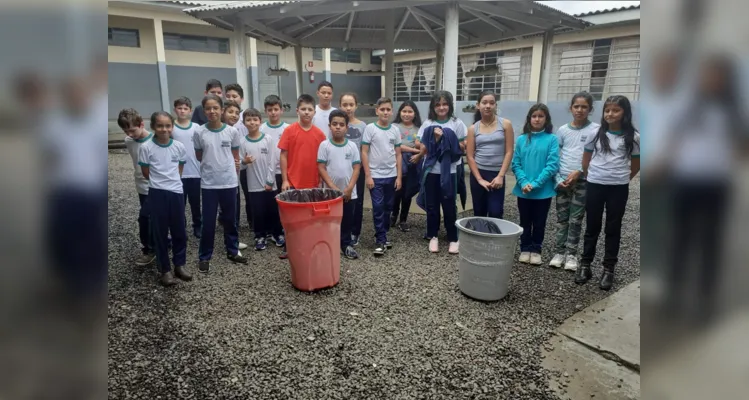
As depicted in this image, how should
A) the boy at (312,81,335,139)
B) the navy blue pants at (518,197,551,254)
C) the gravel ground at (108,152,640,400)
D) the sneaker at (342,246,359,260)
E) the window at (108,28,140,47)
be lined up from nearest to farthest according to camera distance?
the gravel ground at (108,152,640,400) < the navy blue pants at (518,197,551,254) < the sneaker at (342,246,359,260) < the boy at (312,81,335,139) < the window at (108,28,140,47)

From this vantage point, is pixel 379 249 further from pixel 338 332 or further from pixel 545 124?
pixel 545 124

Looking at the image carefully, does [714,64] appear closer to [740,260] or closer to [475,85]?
[740,260]

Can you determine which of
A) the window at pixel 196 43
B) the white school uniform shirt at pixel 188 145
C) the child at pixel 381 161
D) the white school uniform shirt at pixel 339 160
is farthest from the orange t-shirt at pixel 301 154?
the window at pixel 196 43

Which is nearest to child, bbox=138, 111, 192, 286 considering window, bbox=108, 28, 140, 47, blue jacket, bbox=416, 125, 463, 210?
blue jacket, bbox=416, 125, 463, 210

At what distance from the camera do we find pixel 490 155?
3982mm

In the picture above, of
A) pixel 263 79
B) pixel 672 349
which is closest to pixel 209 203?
pixel 672 349

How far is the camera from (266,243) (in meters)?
4.43

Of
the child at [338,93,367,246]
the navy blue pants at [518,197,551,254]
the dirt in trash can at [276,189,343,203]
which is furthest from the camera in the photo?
the child at [338,93,367,246]

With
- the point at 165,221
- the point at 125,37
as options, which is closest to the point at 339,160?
the point at 165,221

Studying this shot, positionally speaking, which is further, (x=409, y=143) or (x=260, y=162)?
(x=409, y=143)

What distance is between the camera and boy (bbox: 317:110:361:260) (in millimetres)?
3818

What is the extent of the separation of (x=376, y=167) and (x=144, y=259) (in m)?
2.36

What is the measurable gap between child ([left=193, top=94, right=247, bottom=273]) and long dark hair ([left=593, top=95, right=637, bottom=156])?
3.07 m

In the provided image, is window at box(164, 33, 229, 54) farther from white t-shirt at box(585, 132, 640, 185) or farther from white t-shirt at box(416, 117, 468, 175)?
white t-shirt at box(585, 132, 640, 185)
